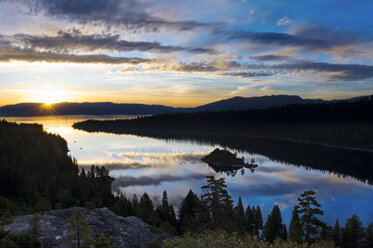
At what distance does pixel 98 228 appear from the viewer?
1956 cm

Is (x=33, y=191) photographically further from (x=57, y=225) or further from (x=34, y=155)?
(x=57, y=225)

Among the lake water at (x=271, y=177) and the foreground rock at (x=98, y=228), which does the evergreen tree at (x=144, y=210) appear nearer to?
the lake water at (x=271, y=177)

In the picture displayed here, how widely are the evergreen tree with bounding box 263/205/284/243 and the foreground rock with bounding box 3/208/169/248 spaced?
2898 cm

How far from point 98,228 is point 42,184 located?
75217mm

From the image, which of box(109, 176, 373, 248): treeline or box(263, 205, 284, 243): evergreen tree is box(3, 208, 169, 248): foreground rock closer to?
box(109, 176, 373, 248): treeline

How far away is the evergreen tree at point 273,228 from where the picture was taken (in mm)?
45256

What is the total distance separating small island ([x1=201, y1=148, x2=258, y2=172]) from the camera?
13238 cm

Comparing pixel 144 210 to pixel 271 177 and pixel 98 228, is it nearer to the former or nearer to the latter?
pixel 98 228

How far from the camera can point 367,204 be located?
79.0 meters

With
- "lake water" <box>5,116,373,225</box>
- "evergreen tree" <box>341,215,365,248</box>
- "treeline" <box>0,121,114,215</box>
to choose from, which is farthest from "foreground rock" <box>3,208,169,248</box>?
"lake water" <box>5,116,373,225</box>

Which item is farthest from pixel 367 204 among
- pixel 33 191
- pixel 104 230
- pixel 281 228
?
pixel 33 191

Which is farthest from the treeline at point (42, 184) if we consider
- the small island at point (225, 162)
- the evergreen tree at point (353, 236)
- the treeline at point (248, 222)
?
the small island at point (225, 162)

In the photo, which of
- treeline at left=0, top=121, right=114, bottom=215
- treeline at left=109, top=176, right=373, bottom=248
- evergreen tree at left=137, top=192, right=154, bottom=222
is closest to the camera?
treeline at left=109, top=176, right=373, bottom=248

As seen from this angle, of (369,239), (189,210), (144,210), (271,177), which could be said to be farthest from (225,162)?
(369,239)
